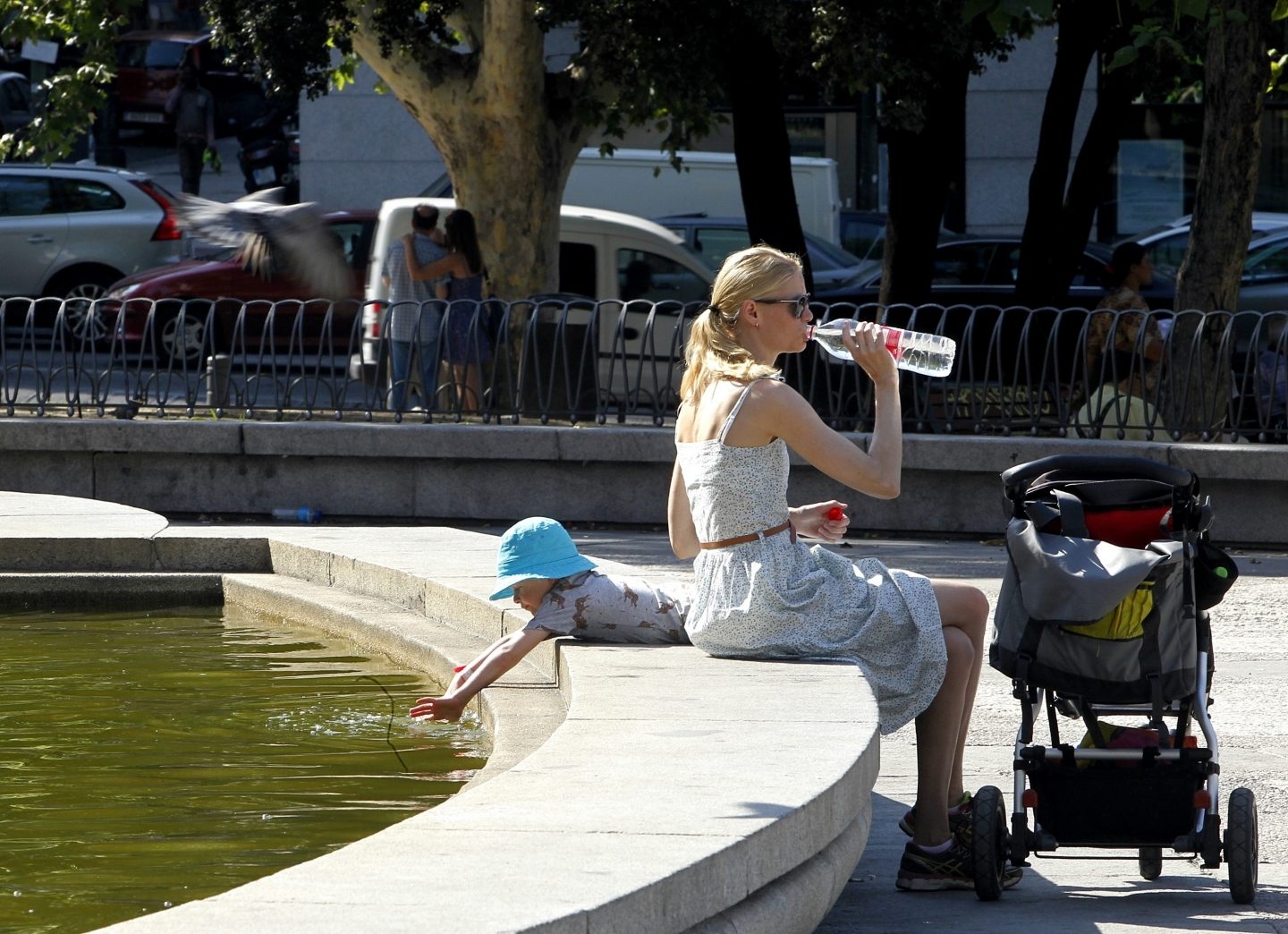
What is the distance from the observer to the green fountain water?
4715mm

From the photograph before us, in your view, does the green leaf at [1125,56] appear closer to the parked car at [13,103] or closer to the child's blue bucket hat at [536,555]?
the child's blue bucket hat at [536,555]

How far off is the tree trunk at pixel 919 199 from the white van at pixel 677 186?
4490 millimetres

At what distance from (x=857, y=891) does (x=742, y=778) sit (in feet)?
2.61

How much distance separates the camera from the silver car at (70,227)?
20688mm

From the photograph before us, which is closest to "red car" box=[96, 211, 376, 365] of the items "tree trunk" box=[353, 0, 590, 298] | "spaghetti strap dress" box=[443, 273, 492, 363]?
"spaghetti strap dress" box=[443, 273, 492, 363]

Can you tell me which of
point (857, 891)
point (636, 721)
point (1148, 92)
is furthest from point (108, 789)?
point (1148, 92)

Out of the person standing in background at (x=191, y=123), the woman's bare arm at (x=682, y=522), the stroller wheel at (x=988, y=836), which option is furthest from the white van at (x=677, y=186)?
the stroller wheel at (x=988, y=836)

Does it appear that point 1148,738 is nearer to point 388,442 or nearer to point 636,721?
point 636,721

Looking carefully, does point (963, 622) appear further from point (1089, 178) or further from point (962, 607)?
point (1089, 178)

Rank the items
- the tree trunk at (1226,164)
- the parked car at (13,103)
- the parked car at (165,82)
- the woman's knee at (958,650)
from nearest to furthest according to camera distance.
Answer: the woman's knee at (958,650) → the tree trunk at (1226,164) → the parked car at (13,103) → the parked car at (165,82)

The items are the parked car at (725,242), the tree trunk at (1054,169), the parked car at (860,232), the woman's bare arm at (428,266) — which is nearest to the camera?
the woman's bare arm at (428,266)

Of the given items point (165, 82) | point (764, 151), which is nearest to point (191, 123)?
point (165, 82)

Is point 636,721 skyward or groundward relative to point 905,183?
groundward

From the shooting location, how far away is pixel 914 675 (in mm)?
4941
